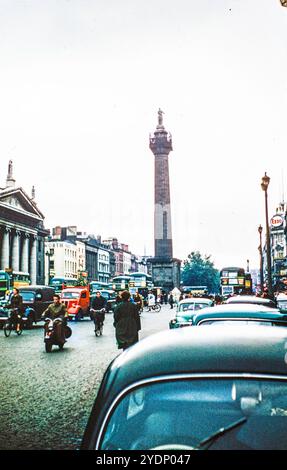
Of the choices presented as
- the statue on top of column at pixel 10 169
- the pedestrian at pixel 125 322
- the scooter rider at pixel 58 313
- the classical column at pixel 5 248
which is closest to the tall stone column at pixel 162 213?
the statue on top of column at pixel 10 169

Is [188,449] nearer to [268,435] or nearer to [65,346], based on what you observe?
[268,435]

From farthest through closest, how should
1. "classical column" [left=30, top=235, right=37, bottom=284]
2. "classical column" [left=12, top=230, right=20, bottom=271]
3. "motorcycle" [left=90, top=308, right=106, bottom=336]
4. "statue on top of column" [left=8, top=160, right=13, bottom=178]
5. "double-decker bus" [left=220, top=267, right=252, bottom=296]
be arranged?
1. "classical column" [left=30, top=235, right=37, bottom=284]
2. "statue on top of column" [left=8, top=160, right=13, bottom=178]
3. "classical column" [left=12, top=230, right=20, bottom=271]
4. "double-decker bus" [left=220, top=267, right=252, bottom=296]
5. "motorcycle" [left=90, top=308, right=106, bottom=336]

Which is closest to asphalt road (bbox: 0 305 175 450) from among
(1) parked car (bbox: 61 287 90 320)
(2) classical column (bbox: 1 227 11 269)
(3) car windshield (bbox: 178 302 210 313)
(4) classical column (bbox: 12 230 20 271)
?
(3) car windshield (bbox: 178 302 210 313)

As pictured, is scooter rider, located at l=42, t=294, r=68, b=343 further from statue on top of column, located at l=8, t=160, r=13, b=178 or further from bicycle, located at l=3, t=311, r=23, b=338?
statue on top of column, located at l=8, t=160, r=13, b=178

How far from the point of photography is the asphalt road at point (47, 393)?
621 cm

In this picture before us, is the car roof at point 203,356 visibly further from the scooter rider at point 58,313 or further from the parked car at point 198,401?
the scooter rider at point 58,313

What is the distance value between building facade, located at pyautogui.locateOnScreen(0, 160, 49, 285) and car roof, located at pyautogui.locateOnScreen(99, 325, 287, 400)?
79179 millimetres

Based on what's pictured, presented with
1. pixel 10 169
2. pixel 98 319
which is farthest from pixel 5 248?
pixel 98 319

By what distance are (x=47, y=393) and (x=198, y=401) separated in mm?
7018

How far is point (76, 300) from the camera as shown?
37344 mm

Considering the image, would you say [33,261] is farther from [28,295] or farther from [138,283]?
[28,295]

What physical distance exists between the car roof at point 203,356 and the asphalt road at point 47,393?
130 inches

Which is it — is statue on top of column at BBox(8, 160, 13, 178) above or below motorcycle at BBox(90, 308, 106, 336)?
above

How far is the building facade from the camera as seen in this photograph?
83500 mm
